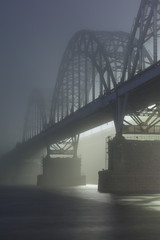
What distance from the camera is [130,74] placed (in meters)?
63.3

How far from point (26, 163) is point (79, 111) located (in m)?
108

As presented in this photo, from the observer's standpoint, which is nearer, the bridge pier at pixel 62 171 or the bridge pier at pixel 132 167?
the bridge pier at pixel 132 167

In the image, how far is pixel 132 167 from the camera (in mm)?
63156

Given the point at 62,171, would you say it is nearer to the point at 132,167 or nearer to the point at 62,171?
the point at 62,171

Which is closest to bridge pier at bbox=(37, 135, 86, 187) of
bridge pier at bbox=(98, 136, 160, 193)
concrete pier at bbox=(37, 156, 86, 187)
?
concrete pier at bbox=(37, 156, 86, 187)

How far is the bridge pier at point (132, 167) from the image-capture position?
61.6 meters

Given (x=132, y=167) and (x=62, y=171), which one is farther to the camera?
(x=62, y=171)

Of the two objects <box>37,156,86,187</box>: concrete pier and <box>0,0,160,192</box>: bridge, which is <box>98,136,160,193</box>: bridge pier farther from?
<box>37,156,86,187</box>: concrete pier

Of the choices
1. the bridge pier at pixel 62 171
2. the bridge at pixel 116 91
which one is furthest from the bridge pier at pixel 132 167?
the bridge pier at pixel 62 171

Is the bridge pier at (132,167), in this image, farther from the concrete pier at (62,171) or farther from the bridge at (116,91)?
the concrete pier at (62,171)

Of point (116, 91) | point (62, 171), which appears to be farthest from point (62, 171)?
point (116, 91)

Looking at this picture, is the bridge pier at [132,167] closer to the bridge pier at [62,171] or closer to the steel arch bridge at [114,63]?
the steel arch bridge at [114,63]

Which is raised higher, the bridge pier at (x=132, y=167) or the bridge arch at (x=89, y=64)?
the bridge arch at (x=89, y=64)

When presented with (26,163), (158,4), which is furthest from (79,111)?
(26,163)
